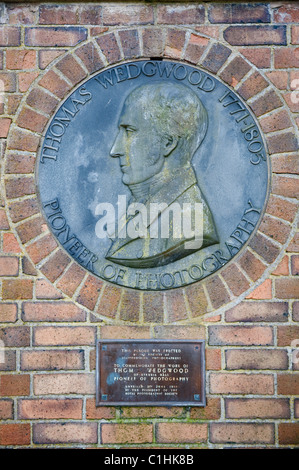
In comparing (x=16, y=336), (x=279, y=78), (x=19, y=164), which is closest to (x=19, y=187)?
(x=19, y=164)

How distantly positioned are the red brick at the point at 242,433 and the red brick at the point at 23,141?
165 centimetres

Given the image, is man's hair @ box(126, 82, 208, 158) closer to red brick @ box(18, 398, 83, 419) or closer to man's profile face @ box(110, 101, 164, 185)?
man's profile face @ box(110, 101, 164, 185)

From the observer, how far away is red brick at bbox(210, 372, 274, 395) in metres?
2.99

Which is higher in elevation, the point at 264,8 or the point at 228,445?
the point at 264,8

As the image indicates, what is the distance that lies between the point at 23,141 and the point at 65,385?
1240mm

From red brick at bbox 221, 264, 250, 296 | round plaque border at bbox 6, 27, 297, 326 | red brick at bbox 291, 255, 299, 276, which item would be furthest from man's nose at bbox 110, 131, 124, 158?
red brick at bbox 291, 255, 299, 276

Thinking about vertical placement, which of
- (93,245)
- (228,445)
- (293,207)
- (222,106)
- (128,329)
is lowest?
(228,445)

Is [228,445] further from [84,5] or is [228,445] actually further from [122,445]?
[84,5]

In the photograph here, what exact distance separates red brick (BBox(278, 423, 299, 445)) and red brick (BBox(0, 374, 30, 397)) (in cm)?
125

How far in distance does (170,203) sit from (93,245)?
440 millimetres

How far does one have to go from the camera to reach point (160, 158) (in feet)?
10.2

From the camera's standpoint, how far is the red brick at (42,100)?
312 centimetres

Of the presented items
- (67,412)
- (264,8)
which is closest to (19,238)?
(67,412)

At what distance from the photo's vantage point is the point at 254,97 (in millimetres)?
3113
